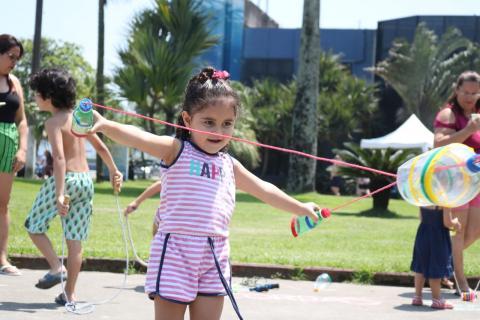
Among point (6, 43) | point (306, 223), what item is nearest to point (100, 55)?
point (6, 43)

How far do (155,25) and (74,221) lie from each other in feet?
80.8

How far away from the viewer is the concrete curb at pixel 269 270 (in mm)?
8031

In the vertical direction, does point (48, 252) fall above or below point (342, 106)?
below

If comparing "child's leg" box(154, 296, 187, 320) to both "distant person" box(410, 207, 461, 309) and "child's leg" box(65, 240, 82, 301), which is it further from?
"distant person" box(410, 207, 461, 309)

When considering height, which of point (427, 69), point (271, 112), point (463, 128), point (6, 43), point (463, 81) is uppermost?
point (427, 69)

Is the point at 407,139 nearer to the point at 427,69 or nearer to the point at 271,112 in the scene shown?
the point at 427,69

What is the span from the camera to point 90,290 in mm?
6914

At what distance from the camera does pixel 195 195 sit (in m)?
4.00

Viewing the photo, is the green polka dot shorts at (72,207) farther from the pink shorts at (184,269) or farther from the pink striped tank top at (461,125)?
the pink striped tank top at (461,125)

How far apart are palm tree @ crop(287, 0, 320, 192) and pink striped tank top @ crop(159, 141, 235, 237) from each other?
66.2ft

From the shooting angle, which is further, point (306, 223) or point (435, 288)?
point (435, 288)

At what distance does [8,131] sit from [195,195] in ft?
12.3

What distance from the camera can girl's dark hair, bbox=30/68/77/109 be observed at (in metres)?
6.09

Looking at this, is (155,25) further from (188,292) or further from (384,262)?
(188,292)
